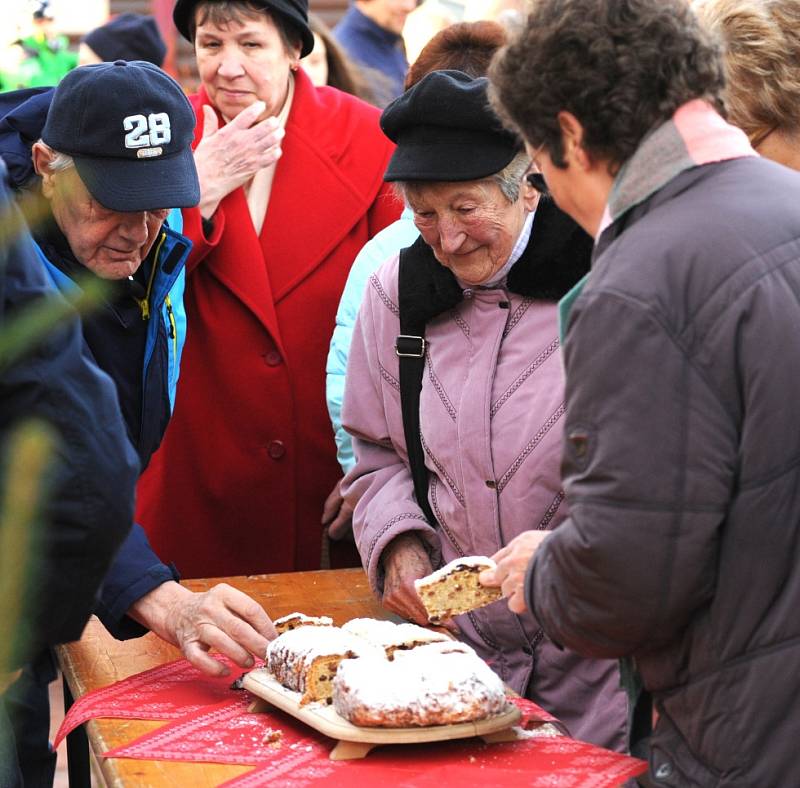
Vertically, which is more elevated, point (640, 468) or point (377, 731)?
point (640, 468)

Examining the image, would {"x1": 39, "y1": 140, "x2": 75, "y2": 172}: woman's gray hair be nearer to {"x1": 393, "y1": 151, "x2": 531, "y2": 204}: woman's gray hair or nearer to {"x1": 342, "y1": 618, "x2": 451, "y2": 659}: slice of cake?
{"x1": 393, "y1": 151, "x2": 531, "y2": 204}: woman's gray hair

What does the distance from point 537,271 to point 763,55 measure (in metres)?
0.62

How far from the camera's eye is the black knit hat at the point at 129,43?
19.3 feet

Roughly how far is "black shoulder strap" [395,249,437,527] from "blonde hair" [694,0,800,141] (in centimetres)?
78

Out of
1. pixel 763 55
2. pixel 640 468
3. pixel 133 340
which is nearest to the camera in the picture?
pixel 640 468

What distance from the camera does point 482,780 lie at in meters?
1.91

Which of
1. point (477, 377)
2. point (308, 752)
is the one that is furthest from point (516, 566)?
point (477, 377)

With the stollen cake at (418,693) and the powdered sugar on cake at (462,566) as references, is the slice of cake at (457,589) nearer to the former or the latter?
the powdered sugar on cake at (462,566)

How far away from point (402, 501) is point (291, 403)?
2.94ft

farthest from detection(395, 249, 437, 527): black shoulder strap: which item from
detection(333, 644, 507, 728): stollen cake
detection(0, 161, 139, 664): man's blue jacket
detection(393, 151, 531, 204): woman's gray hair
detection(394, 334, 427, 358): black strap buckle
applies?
detection(0, 161, 139, 664): man's blue jacket

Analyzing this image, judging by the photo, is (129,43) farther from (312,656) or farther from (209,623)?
(312,656)

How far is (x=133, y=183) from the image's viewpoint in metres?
2.60

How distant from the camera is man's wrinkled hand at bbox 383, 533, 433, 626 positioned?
257cm

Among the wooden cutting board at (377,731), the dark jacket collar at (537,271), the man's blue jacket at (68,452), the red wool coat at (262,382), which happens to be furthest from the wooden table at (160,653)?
the dark jacket collar at (537,271)
